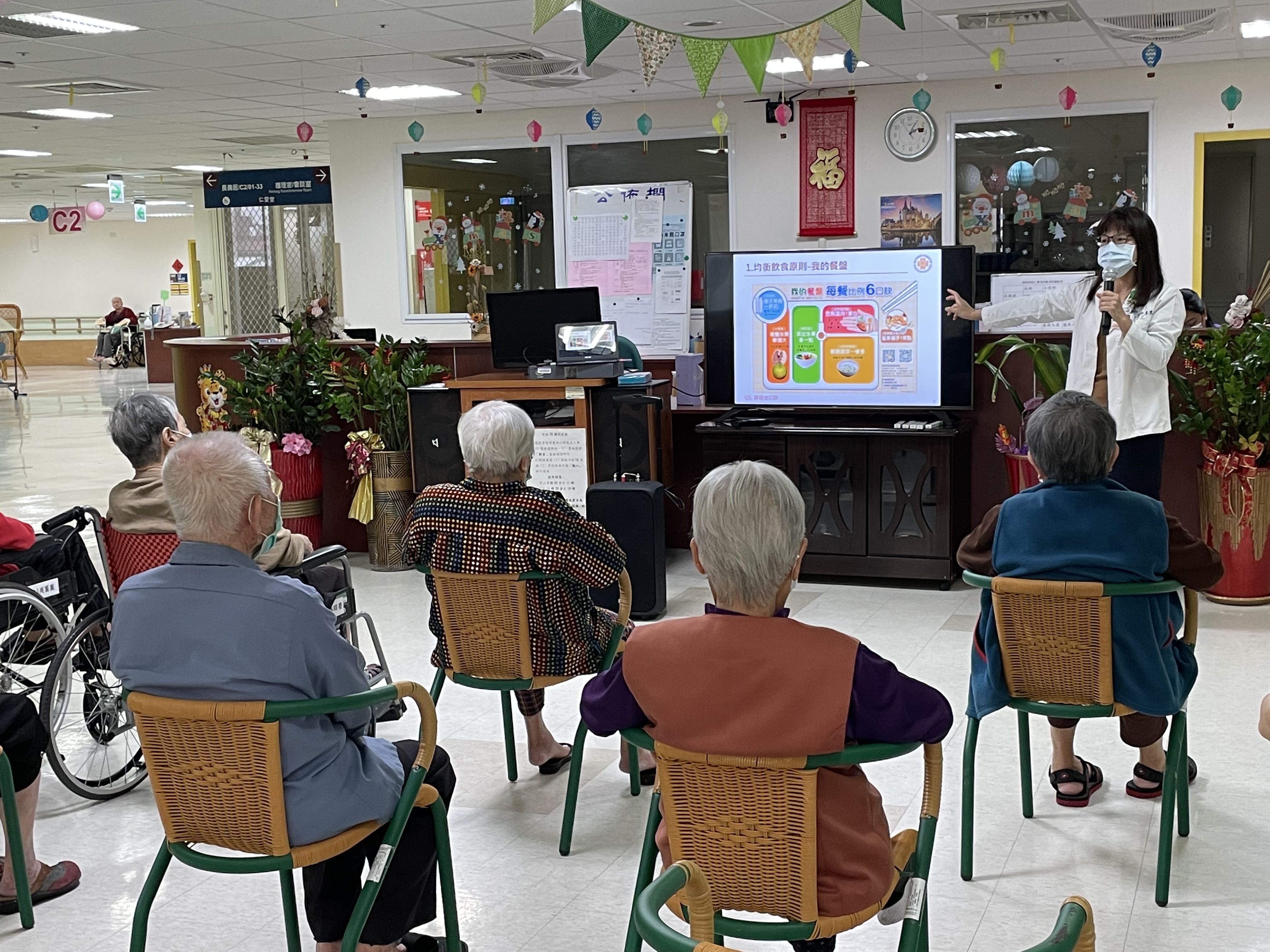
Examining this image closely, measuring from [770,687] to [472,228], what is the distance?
32.4 feet

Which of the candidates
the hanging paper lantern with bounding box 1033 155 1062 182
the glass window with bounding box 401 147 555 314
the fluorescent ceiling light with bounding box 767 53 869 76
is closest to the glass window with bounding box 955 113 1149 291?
the hanging paper lantern with bounding box 1033 155 1062 182

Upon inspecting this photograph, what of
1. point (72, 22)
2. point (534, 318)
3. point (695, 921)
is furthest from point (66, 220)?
point (695, 921)

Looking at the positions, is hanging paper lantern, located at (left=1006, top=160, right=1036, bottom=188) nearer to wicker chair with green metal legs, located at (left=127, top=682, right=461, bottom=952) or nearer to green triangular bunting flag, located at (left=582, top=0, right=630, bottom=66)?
wicker chair with green metal legs, located at (left=127, top=682, right=461, bottom=952)

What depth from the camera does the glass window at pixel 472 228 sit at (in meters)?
11.1

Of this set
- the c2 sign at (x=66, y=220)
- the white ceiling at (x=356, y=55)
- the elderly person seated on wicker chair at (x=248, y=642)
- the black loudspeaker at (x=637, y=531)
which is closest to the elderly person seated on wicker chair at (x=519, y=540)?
the elderly person seated on wicker chair at (x=248, y=642)

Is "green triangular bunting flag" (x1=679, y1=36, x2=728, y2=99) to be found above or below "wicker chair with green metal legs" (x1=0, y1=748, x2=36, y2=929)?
above

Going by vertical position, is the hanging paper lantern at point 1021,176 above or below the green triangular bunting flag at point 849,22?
above

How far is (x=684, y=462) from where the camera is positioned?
6754 millimetres

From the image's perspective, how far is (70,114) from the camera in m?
10.8

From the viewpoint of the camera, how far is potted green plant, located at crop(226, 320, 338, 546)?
6527 mm

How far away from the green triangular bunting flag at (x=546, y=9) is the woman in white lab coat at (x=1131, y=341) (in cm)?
349

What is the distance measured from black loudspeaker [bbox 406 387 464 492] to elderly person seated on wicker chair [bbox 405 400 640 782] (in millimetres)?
2960

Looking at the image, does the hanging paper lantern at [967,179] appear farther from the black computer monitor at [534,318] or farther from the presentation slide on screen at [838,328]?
the black computer monitor at [534,318]

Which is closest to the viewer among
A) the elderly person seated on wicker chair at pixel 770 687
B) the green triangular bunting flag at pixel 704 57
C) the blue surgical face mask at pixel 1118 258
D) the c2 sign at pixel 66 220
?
the green triangular bunting flag at pixel 704 57
